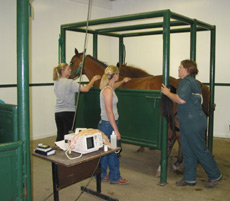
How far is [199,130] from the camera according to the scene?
10.0ft

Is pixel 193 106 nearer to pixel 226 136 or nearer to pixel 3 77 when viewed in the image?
pixel 226 136

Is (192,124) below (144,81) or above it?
below

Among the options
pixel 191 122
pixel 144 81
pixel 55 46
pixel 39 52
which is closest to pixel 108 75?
pixel 144 81

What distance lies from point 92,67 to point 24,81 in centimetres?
293

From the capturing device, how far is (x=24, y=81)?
5.32 ft

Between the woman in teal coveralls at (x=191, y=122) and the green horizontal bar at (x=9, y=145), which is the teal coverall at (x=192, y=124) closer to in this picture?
the woman in teal coveralls at (x=191, y=122)

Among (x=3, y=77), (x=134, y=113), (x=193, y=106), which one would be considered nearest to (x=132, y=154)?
(x=134, y=113)

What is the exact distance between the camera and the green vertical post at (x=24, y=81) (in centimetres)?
159

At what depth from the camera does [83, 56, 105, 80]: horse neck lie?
444 centimetres

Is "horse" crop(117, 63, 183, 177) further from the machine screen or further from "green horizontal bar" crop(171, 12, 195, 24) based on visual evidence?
the machine screen

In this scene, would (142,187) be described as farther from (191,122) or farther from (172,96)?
(172,96)

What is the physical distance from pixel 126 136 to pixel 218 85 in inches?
122

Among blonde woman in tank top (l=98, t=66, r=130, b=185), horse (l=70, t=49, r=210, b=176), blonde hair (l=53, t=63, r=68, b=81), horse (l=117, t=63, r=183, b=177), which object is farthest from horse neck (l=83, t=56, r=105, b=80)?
blonde woman in tank top (l=98, t=66, r=130, b=185)

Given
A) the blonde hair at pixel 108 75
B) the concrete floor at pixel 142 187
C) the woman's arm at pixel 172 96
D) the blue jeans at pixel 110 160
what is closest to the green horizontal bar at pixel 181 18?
the woman's arm at pixel 172 96
